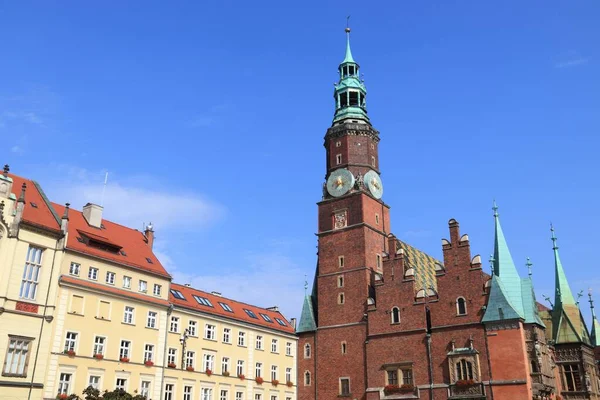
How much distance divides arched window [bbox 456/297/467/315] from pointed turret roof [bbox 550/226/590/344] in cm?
1316

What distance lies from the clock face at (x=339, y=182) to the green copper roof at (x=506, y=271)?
14.7 m

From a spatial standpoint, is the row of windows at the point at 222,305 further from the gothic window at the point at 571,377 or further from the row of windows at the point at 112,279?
the gothic window at the point at 571,377

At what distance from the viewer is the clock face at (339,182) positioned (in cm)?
6156

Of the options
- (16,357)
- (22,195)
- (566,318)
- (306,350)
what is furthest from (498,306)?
(22,195)

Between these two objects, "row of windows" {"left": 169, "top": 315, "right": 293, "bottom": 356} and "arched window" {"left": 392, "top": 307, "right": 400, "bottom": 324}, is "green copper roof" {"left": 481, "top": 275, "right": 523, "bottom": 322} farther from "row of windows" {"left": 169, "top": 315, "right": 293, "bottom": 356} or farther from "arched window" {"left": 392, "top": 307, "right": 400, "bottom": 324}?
"row of windows" {"left": 169, "top": 315, "right": 293, "bottom": 356}

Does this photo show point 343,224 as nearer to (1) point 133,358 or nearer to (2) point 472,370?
(2) point 472,370

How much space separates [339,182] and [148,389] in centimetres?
2904

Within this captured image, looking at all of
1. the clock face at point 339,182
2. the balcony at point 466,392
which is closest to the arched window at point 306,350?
the balcony at point 466,392

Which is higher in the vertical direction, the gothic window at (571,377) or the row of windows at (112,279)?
the row of windows at (112,279)

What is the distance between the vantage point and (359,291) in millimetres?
57062

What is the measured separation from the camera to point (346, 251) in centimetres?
5922

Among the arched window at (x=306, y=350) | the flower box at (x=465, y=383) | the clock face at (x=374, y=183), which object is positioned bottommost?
the flower box at (x=465, y=383)

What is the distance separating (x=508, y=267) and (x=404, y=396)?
1448 centimetres

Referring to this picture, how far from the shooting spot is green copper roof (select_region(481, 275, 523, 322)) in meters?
47.4
